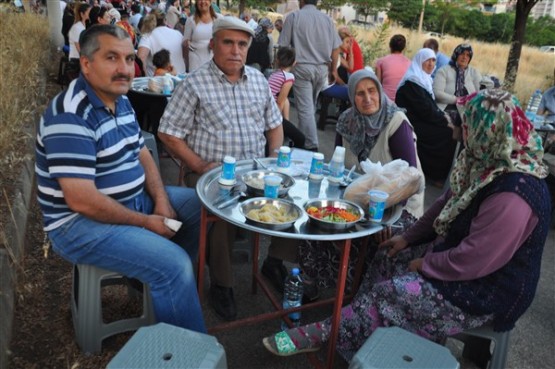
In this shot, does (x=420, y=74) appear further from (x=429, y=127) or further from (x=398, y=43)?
(x=398, y=43)

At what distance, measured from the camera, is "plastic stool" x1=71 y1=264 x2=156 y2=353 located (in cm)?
222

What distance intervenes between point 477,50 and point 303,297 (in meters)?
20.2

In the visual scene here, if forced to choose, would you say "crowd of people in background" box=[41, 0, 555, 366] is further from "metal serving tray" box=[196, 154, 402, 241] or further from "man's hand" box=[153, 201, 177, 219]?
"metal serving tray" box=[196, 154, 402, 241]

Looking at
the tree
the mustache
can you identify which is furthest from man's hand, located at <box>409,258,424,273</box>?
the tree

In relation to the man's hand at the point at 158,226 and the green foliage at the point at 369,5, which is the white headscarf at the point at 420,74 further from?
the green foliage at the point at 369,5

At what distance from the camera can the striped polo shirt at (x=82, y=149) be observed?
202cm

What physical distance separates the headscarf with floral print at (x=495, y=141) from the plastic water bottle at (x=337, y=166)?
73 centimetres

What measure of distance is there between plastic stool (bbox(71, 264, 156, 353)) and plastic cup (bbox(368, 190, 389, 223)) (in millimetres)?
1227

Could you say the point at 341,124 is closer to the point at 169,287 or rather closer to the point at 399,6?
the point at 169,287

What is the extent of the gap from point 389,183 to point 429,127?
12.1 feet

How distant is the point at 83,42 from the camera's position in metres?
2.26

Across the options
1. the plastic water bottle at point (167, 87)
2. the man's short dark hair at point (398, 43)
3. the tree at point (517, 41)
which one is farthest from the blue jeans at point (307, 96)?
the tree at point (517, 41)

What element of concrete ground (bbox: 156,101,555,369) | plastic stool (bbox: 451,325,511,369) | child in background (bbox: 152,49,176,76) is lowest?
concrete ground (bbox: 156,101,555,369)

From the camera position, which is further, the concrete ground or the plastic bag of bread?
the concrete ground
